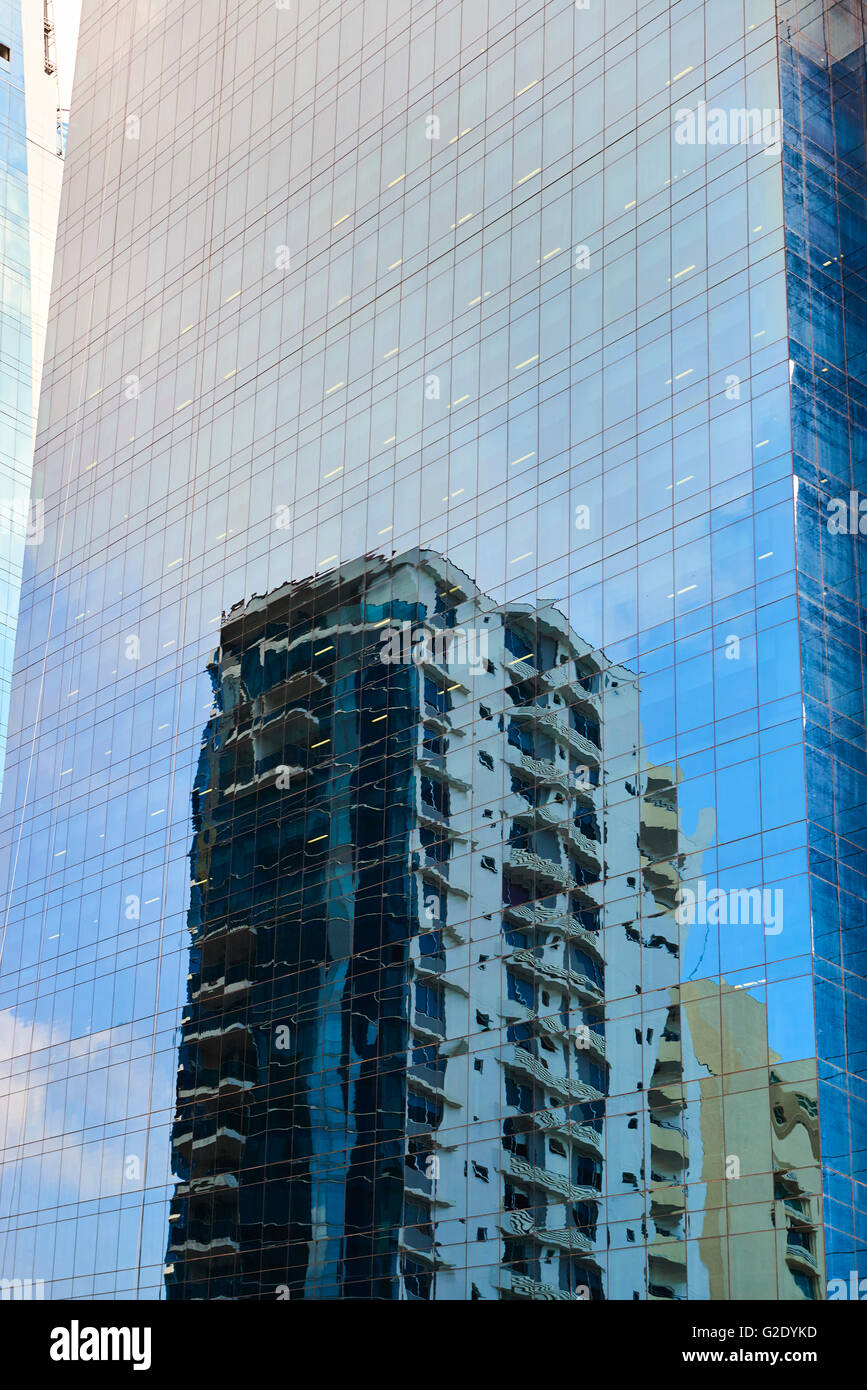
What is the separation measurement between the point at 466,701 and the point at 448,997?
43.1ft

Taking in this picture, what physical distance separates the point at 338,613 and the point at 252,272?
96.5ft

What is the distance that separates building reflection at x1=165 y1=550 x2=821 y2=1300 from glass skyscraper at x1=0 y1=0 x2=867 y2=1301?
212mm

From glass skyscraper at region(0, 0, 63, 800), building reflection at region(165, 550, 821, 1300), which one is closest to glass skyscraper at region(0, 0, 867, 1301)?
building reflection at region(165, 550, 821, 1300)

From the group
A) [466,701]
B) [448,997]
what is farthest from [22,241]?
[448,997]

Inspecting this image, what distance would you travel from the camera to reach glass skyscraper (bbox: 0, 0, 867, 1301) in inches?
2424

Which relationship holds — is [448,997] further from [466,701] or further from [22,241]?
[22,241]

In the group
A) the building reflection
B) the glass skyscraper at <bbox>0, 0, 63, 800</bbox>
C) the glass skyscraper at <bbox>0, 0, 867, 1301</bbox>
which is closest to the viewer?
the building reflection

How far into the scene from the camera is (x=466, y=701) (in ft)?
256

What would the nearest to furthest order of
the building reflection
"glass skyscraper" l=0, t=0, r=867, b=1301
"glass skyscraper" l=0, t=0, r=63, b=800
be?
the building reflection < "glass skyscraper" l=0, t=0, r=867, b=1301 < "glass skyscraper" l=0, t=0, r=63, b=800

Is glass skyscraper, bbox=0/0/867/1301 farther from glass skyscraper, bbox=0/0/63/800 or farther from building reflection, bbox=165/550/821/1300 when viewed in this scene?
glass skyscraper, bbox=0/0/63/800

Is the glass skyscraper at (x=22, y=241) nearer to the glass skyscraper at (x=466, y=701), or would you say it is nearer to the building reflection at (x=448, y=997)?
the glass skyscraper at (x=466, y=701)

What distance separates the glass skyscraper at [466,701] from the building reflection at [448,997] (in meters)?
0.21

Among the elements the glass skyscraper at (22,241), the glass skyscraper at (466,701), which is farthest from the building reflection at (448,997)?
the glass skyscraper at (22,241)

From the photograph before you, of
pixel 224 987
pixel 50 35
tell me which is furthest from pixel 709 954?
pixel 50 35
